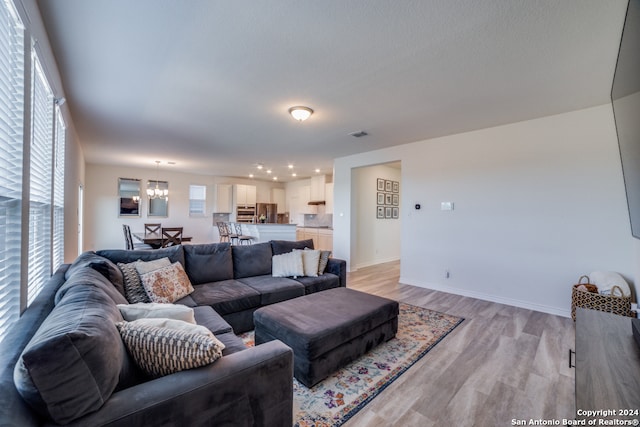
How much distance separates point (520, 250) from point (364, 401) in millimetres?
3091

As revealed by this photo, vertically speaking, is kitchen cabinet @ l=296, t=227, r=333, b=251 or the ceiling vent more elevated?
the ceiling vent

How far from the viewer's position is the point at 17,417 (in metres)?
0.73

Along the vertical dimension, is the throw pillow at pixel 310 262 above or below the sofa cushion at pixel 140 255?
below

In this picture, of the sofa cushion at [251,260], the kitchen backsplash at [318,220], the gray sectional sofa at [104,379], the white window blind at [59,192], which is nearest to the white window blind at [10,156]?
the gray sectional sofa at [104,379]

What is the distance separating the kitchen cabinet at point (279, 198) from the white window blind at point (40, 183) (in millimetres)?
7912

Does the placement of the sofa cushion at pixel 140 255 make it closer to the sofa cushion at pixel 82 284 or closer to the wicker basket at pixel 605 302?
the sofa cushion at pixel 82 284

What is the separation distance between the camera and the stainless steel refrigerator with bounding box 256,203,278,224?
959cm

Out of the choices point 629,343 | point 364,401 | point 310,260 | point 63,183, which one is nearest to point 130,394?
point 364,401

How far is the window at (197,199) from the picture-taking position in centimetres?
878

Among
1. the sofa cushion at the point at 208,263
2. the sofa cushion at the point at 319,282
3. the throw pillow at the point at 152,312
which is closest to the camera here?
the throw pillow at the point at 152,312

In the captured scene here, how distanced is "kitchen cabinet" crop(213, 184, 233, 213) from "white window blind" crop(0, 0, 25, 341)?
778cm

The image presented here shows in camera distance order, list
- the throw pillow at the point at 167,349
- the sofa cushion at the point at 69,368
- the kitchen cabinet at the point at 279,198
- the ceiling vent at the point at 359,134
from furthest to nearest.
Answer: the kitchen cabinet at the point at 279,198 < the ceiling vent at the point at 359,134 < the throw pillow at the point at 167,349 < the sofa cushion at the point at 69,368

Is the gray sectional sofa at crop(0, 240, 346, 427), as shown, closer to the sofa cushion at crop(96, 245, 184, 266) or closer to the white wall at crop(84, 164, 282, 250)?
the sofa cushion at crop(96, 245, 184, 266)

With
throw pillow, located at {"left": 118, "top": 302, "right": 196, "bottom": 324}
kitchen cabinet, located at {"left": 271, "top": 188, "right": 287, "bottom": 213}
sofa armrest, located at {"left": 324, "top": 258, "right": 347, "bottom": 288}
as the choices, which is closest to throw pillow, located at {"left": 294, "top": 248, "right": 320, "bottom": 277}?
sofa armrest, located at {"left": 324, "top": 258, "right": 347, "bottom": 288}
